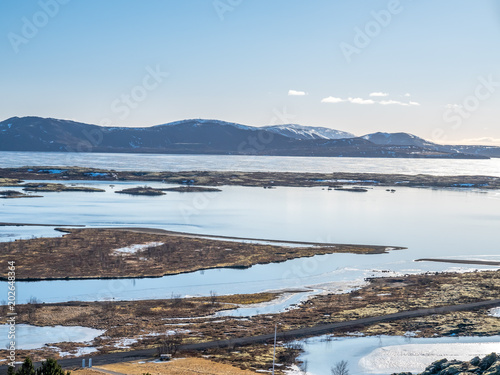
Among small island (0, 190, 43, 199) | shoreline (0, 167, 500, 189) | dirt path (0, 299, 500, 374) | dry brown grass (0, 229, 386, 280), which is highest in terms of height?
shoreline (0, 167, 500, 189)

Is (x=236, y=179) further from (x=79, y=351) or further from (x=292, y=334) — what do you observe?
(x=79, y=351)

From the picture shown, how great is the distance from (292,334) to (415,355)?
6481 mm

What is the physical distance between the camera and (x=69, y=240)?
5119cm

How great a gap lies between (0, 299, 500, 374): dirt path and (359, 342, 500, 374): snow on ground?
3494mm

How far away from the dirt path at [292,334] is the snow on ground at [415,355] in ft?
11.5

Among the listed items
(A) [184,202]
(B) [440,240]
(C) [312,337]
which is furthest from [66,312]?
(A) [184,202]

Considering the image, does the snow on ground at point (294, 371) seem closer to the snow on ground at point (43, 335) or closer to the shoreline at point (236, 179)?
the snow on ground at point (43, 335)

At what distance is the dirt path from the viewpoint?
80.3ft

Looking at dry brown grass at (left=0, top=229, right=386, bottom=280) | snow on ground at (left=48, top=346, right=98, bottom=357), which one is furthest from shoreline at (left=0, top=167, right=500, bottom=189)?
snow on ground at (left=48, top=346, right=98, bottom=357)

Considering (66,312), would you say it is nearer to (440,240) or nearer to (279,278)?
(279,278)

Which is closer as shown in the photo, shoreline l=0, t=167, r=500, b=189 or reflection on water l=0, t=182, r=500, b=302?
reflection on water l=0, t=182, r=500, b=302

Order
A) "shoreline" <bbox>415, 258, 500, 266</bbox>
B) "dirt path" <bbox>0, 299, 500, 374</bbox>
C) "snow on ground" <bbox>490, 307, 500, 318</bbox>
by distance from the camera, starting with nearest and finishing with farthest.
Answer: "dirt path" <bbox>0, 299, 500, 374</bbox> → "snow on ground" <bbox>490, 307, 500, 318</bbox> → "shoreline" <bbox>415, 258, 500, 266</bbox>

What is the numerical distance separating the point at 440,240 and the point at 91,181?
285 feet

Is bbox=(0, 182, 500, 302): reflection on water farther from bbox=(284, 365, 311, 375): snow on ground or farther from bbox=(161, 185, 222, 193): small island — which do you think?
bbox=(284, 365, 311, 375): snow on ground
